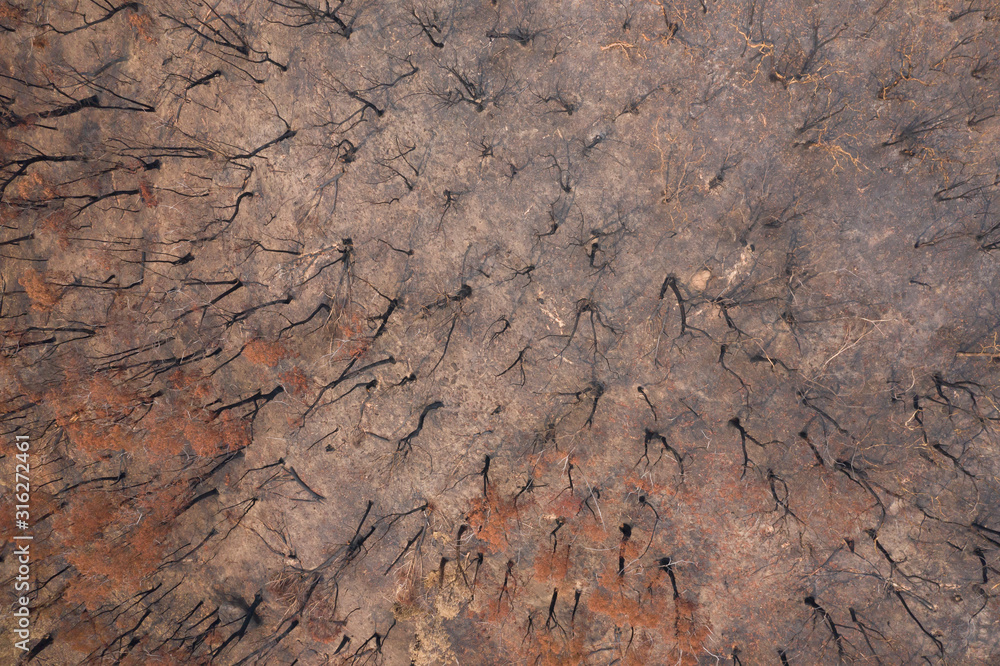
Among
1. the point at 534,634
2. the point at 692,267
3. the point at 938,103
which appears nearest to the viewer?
the point at 938,103

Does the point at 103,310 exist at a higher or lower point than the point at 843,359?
higher

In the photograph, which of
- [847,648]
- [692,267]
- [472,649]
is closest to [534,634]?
[472,649]

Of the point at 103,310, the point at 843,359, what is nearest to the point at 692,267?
the point at 843,359

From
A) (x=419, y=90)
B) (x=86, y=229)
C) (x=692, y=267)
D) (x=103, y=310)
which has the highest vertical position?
(x=86, y=229)

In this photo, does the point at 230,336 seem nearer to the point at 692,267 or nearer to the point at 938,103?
the point at 692,267

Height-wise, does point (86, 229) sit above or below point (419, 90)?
above

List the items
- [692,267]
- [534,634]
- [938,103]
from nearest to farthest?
[938,103]
[692,267]
[534,634]

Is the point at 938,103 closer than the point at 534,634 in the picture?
Yes

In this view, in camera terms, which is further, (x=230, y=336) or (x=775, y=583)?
(x=230, y=336)

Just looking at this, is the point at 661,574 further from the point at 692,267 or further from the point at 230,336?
the point at 230,336
